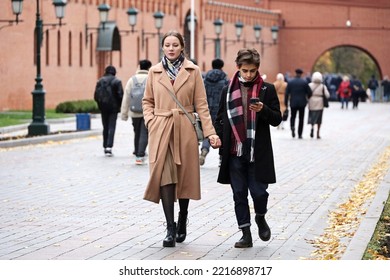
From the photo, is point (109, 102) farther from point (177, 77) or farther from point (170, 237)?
point (170, 237)

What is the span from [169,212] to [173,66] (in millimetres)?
1256

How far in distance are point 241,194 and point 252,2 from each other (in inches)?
2776

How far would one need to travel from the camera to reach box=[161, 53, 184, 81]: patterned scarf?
35.2ft

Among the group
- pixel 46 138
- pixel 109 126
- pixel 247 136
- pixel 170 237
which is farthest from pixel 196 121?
pixel 46 138

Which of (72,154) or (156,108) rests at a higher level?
(156,108)

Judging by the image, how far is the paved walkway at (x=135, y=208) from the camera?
10.4 metres

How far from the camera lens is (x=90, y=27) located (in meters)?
51.1

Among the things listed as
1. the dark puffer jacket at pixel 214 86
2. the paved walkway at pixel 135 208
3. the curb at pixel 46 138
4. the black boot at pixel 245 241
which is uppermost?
the dark puffer jacket at pixel 214 86

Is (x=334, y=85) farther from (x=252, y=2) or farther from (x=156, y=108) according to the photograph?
(x=156, y=108)

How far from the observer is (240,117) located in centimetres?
1055

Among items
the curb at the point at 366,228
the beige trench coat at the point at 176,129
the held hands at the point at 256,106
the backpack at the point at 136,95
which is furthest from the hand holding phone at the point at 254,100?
the backpack at the point at 136,95

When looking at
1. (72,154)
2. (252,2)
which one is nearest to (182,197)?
(72,154)

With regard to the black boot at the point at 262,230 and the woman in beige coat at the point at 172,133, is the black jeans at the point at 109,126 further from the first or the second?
the black boot at the point at 262,230

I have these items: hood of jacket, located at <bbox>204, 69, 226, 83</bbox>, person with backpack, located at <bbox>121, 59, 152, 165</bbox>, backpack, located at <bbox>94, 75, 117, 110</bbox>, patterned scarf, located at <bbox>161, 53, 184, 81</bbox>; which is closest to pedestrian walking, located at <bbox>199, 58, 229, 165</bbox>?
hood of jacket, located at <bbox>204, 69, 226, 83</bbox>
